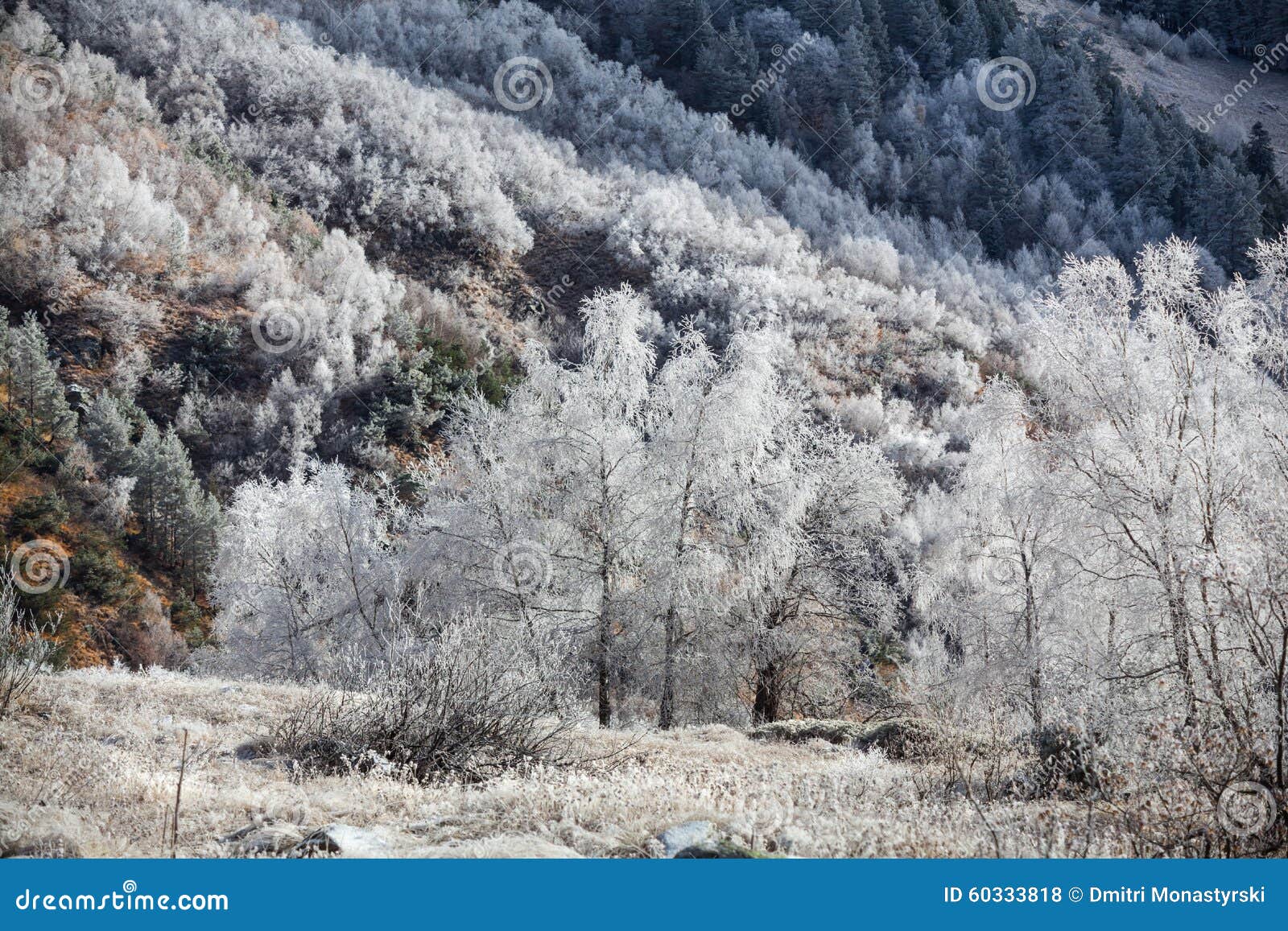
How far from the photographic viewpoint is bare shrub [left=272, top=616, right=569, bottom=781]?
21.3 feet

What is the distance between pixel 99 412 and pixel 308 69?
24.2 metres

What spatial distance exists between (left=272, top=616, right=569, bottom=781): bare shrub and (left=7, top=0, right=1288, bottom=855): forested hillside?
42 millimetres

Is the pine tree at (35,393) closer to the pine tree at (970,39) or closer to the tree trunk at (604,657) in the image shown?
the tree trunk at (604,657)

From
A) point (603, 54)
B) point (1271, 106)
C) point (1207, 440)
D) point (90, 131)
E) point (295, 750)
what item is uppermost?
point (1271, 106)

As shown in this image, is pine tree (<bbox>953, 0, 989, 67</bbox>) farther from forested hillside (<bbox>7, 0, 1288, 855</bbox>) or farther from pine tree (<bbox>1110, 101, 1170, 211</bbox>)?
pine tree (<bbox>1110, 101, 1170, 211</bbox>)

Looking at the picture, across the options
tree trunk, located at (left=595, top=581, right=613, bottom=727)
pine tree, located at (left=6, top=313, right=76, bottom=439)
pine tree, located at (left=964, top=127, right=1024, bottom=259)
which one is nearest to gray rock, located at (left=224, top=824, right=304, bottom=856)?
tree trunk, located at (left=595, top=581, right=613, bottom=727)

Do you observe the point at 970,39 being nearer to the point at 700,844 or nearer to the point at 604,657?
the point at 604,657

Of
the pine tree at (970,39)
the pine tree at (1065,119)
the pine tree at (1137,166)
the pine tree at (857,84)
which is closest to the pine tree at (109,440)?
the pine tree at (857,84)

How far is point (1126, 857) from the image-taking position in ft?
13.3

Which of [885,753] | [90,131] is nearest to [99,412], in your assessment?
[90,131]

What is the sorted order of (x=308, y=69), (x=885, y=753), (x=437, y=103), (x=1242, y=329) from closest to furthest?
(x=885, y=753) < (x=1242, y=329) < (x=308, y=69) < (x=437, y=103)

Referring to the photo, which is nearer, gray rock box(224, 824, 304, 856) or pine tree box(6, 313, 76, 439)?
gray rock box(224, 824, 304, 856)

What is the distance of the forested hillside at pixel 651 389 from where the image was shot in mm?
7797

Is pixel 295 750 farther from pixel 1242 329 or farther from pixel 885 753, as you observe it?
pixel 1242 329
